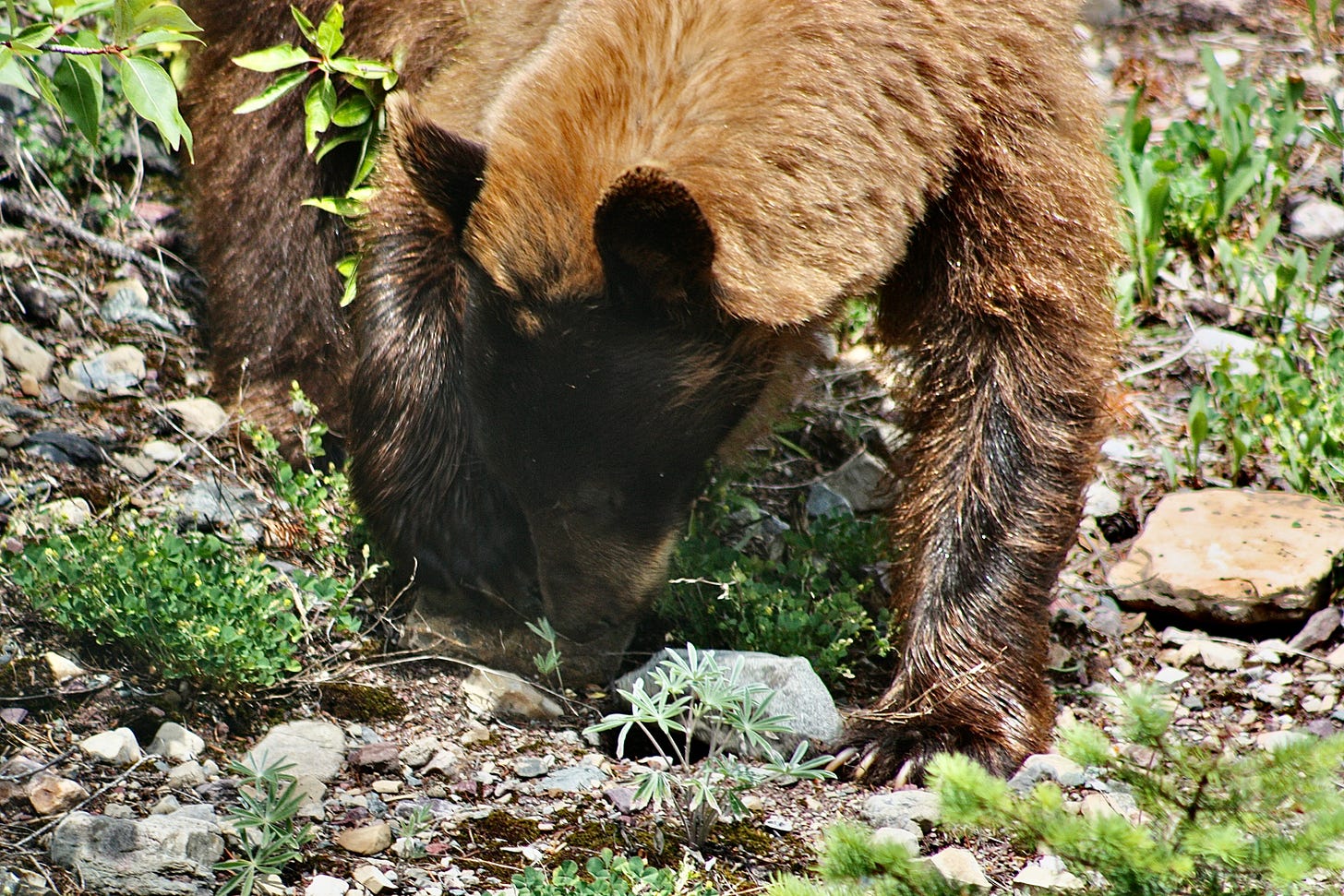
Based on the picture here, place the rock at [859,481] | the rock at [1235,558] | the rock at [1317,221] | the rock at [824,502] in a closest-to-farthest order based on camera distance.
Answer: the rock at [1235,558] < the rock at [824,502] < the rock at [859,481] < the rock at [1317,221]

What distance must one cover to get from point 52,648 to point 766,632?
1.83 m

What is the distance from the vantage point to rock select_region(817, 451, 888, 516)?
461cm

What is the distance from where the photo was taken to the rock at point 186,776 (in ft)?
9.29

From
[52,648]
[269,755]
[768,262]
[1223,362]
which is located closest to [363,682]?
[269,755]

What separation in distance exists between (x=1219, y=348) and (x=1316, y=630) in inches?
59.4

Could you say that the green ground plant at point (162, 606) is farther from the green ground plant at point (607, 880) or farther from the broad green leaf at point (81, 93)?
the broad green leaf at point (81, 93)

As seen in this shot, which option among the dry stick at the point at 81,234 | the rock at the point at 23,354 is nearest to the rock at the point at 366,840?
the rock at the point at 23,354

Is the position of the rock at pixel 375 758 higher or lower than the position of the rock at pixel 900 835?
lower

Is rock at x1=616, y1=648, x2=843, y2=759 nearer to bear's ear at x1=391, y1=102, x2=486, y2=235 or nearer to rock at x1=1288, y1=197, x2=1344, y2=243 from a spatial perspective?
bear's ear at x1=391, y1=102, x2=486, y2=235

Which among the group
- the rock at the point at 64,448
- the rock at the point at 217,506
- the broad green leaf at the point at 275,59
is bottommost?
the rock at the point at 217,506

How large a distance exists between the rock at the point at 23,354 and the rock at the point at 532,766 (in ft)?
7.41

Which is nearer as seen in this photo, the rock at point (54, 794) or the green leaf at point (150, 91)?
the green leaf at point (150, 91)

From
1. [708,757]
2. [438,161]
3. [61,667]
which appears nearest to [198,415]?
[61,667]

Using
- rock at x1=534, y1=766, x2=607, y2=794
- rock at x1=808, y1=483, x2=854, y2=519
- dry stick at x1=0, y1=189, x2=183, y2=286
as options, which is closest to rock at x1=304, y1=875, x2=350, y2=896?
rock at x1=534, y1=766, x2=607, y2=794
